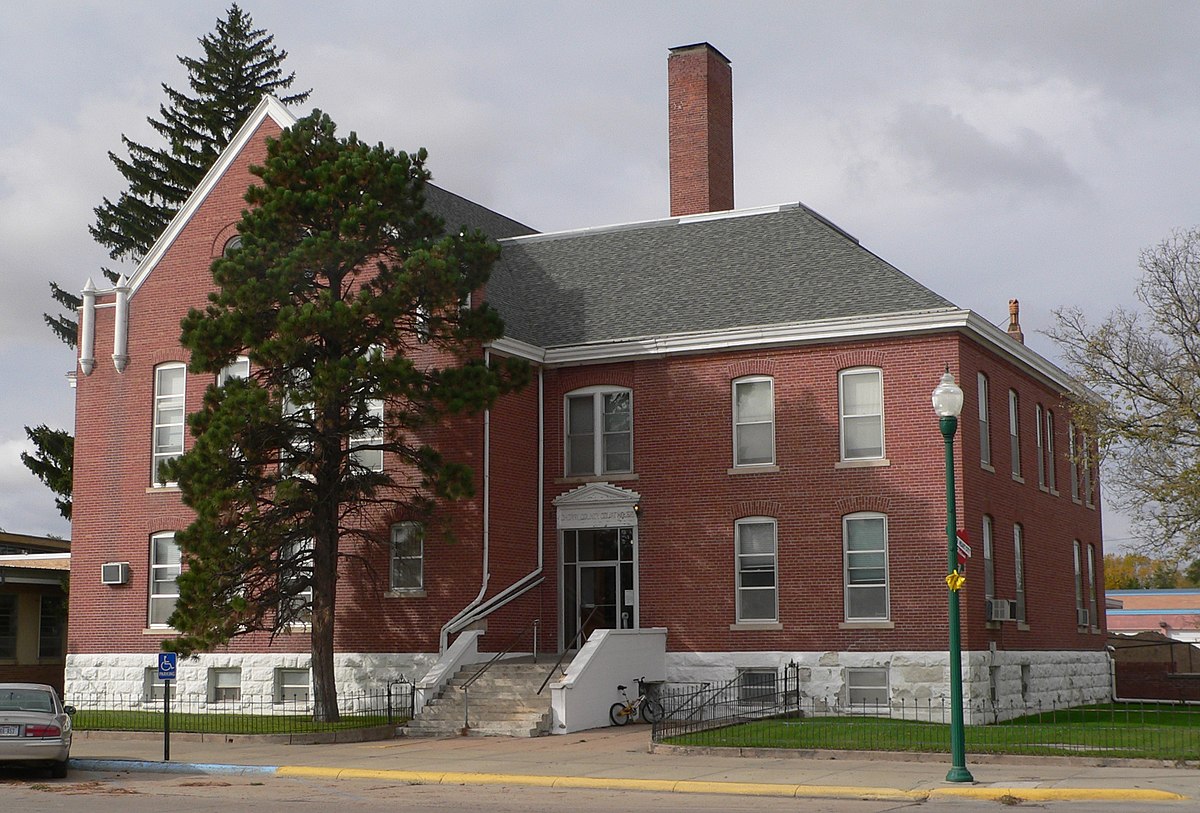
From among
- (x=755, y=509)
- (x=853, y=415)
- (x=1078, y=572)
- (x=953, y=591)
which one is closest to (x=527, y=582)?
(x=755, y=509)

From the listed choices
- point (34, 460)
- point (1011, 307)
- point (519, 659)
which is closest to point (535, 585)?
point (519, 659)

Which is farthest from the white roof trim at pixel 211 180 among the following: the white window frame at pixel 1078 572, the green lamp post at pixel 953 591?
the white window frame at pixel 1078 572

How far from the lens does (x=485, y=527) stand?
3059 cm

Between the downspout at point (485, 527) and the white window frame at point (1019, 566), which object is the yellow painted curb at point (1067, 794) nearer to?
the downspout at point (485, 527)

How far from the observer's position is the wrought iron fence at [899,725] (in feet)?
71.5

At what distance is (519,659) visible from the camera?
99.3ft

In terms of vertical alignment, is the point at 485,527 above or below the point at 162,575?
above

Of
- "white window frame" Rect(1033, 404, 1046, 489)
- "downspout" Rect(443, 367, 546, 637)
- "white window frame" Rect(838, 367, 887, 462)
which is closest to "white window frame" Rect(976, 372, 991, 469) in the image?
"white window frame" Rect(838, 367, 887, 462)

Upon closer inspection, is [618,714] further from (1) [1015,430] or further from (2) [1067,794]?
(2) [1067,794]

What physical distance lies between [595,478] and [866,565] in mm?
6577

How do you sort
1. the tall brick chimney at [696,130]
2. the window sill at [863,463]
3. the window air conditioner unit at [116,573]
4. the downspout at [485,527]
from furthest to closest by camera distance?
the tall brick chimney at [696,130], the window air conditioner unit at [116,573], the downspout at [485,527], the window sill at [863,463]

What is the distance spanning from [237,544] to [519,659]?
6.69m

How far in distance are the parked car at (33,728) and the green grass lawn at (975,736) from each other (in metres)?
9.52

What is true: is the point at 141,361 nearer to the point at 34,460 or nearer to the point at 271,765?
the point at 271,765
